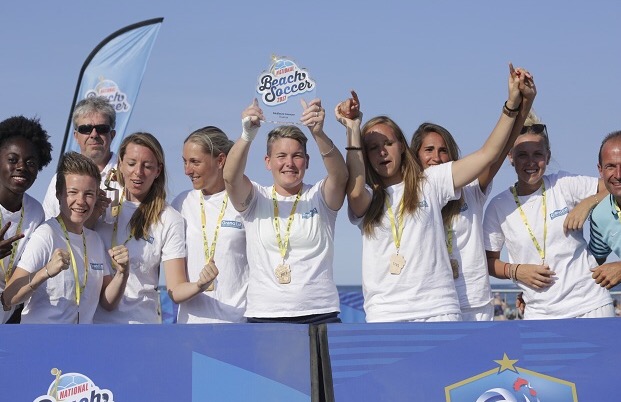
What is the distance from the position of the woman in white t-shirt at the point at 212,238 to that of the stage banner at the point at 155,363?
1.14 m

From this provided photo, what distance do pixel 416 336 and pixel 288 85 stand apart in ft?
6.14

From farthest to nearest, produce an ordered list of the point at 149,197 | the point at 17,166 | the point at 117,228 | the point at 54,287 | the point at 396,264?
the point at 149,197 → the point at 117,228 → the point at 17,166 → the point at 396,264 → the point at 54,287

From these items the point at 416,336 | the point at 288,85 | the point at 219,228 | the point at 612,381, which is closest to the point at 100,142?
the point at 219,228

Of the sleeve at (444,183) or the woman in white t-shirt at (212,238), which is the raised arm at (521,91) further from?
the woman in white t-shirt at (212,238)

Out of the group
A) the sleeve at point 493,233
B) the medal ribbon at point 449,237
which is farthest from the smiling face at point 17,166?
the sleeve at point 493,233

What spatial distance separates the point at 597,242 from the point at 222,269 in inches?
101

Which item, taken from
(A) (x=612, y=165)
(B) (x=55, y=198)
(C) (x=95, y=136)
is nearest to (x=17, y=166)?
(B) (x=55, y=198)

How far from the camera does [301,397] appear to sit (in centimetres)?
434

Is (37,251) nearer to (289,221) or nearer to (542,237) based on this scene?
(289,221)

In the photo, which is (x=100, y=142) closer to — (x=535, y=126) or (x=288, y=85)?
(x=288, y=85)

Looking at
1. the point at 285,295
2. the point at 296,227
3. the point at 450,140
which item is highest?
the point at 450,140

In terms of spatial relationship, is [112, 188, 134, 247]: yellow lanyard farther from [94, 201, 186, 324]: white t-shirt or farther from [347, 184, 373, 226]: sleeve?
[347, 184, 373, 226]: sleeve

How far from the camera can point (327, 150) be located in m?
5.15

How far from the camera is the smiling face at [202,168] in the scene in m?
5.86
